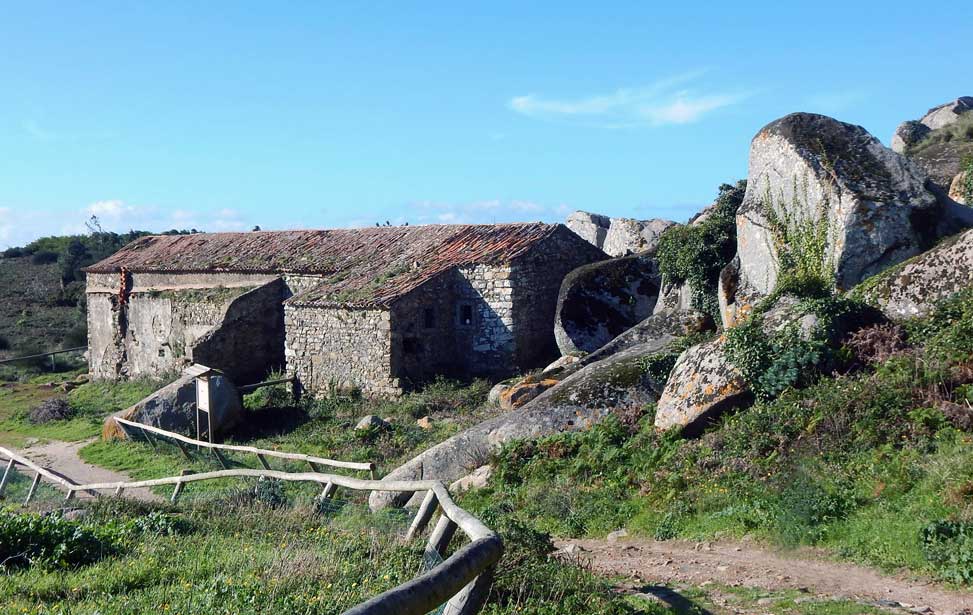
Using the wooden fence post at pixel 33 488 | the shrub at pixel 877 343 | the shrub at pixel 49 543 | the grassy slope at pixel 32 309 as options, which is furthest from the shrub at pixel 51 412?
the shrub at pixel 877 343

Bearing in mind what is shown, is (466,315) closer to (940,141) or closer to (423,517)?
(423,517)

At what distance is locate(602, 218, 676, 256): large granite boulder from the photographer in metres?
24.6

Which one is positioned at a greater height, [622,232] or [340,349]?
[622,232]

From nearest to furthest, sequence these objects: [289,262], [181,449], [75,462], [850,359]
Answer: [850,359]
[181,449]
[75,462]
[289,262]

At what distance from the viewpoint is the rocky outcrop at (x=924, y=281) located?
10680mm

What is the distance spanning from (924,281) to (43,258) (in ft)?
205

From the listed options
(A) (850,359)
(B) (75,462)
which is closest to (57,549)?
(A) (850,359)

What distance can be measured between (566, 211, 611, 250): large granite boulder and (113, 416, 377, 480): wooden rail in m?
15.2

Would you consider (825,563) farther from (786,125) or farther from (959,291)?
(786,125)

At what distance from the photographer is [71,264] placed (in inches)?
2180

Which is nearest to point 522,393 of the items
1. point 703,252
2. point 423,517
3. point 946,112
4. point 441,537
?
point 703,252

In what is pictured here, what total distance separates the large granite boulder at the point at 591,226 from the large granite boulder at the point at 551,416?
597 inches

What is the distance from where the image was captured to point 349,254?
79.5 feet

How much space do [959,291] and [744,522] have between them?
4849mm
